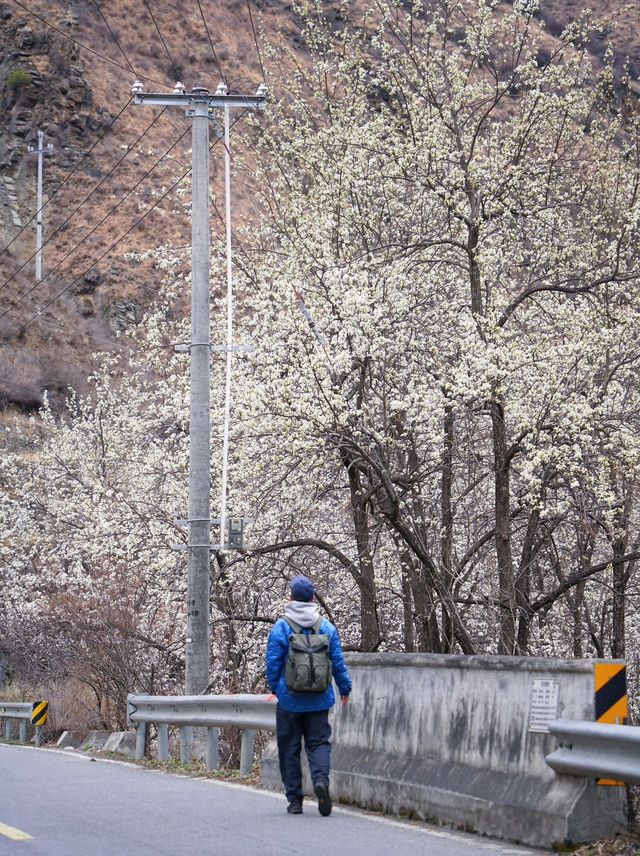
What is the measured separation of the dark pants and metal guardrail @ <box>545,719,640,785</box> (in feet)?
6.77

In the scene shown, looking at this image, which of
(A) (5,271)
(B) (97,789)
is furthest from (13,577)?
(A) (5,271)

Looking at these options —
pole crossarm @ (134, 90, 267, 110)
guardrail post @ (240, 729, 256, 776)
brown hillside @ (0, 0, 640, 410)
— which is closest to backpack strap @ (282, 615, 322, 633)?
guardrail post @ (240, 729, 256, 776)

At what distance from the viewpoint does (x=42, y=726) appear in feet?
63.2

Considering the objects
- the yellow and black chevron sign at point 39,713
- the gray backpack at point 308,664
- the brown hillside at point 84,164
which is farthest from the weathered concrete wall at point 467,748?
the brown hillside at point 84,164

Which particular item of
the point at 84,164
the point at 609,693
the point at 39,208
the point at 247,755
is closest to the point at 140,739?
the point at 247,755

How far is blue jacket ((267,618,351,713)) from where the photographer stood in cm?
873

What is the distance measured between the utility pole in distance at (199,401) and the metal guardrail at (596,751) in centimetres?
751

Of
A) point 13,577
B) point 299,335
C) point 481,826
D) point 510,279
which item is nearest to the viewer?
point 481,826

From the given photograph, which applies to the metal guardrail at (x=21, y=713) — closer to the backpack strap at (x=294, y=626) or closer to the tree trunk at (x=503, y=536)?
the tree trunk at (x=503, y=536)

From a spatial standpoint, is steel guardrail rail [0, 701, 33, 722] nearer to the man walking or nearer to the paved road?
the paved road

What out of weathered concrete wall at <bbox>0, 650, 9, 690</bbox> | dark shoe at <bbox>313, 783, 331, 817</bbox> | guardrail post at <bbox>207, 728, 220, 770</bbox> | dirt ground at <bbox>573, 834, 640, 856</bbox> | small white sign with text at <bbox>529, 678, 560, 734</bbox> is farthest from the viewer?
weathered concrete wall at <bbox>0, 650, 9, 690</bbox>

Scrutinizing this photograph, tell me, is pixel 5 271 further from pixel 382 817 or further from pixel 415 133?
pixel 382 817

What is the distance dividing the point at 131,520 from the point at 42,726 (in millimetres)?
3430

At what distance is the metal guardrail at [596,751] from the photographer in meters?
6.34
